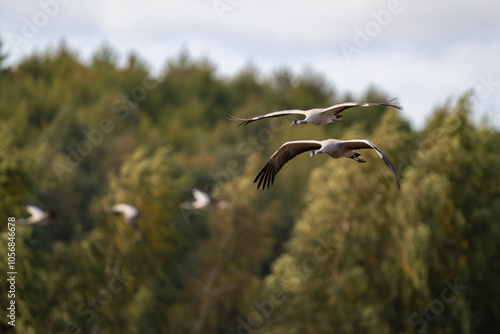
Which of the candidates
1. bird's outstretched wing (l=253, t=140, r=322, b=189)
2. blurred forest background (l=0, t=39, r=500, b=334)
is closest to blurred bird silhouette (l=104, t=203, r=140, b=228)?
blurred forest background (l=0, t=39, r=500, b=334)

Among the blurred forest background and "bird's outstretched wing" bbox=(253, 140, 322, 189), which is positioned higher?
"bird's outstretched wing" bbox=(253, 140, 322, 189)

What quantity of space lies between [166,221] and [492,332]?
14.8m

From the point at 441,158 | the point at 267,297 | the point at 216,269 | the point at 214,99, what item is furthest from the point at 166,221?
the point at 214,99

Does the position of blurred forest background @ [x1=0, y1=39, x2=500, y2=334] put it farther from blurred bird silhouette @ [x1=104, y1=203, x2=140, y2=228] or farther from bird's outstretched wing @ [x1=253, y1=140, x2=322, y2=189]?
bird's outstretched wing @ [x1=253, y1=140, x2=322, y2=189]

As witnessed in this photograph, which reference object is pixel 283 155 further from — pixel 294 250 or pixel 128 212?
pixel 294 250

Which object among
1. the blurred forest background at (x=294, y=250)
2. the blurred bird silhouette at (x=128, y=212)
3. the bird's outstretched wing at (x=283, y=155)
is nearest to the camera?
the bird's outstretched wing at (x=283, y=155)

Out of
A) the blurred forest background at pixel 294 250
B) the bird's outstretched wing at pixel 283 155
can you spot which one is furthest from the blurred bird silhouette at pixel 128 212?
the bird's outstretched wing at pixel 283 155

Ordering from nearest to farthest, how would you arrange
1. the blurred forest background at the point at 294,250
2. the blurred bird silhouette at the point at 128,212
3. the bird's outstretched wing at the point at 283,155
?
the bird's outstretched wing at the point at 283,155, the blurred forest background at the point at 294,250, the blurred bird silhouette at the point at 128,212

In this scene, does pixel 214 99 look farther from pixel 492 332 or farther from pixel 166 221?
pixel 492 332

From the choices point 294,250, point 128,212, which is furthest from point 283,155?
point 294,250

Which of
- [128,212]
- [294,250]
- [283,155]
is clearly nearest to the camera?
[283,155]

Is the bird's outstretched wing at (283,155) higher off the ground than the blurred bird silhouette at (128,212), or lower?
higher

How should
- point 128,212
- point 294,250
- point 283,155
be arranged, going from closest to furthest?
point 283,155, point 128,212, point 294,250

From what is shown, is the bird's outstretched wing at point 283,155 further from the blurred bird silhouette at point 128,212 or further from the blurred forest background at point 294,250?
the blurred bird silhouette at point 128,212
